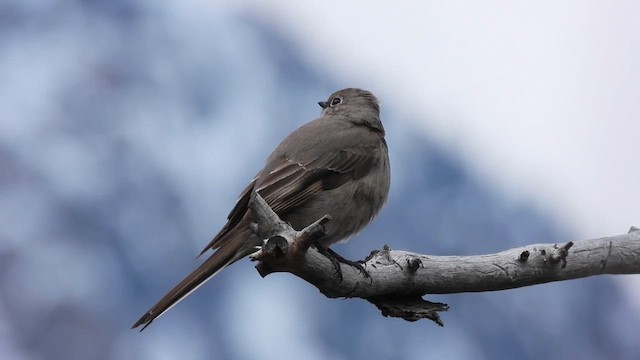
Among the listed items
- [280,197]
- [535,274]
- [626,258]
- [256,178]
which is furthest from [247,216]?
[626,258]

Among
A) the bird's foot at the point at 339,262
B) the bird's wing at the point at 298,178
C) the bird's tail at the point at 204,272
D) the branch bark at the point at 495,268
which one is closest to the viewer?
the bird's foot at the point at 339,262

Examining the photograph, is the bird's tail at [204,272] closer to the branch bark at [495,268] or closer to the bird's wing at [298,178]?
the bird's wing at [298,178]

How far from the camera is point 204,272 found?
6.41m

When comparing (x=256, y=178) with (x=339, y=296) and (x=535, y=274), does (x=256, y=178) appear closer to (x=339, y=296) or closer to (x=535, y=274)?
(x=339, y=296)

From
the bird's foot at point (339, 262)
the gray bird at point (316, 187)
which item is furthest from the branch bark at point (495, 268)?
the gray bird at point (316, 187)

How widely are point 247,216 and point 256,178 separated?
831 millimetres

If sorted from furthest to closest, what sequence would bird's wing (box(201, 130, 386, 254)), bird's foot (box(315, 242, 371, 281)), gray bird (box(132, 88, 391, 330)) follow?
1. bird's wing (box(201, 130, 386, 254))
2. gray bird (box(132, 88, 391, 330))
3. bird's foot (box(315, 242, 371, 281))

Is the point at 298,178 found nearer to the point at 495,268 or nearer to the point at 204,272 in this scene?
the point at 204,272

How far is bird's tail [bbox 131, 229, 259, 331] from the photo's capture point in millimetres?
6156

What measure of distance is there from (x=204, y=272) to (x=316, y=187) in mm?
1300

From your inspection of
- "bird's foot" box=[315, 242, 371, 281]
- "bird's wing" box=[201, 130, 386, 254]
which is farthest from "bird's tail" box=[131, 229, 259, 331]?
"bird's foot" box=[315, 242, 371, 281]

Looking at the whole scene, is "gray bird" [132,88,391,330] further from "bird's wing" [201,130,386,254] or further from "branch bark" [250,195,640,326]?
"branch bark" [250,195,640,326]

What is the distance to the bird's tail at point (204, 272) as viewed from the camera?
616cm

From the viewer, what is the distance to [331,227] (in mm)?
7297
